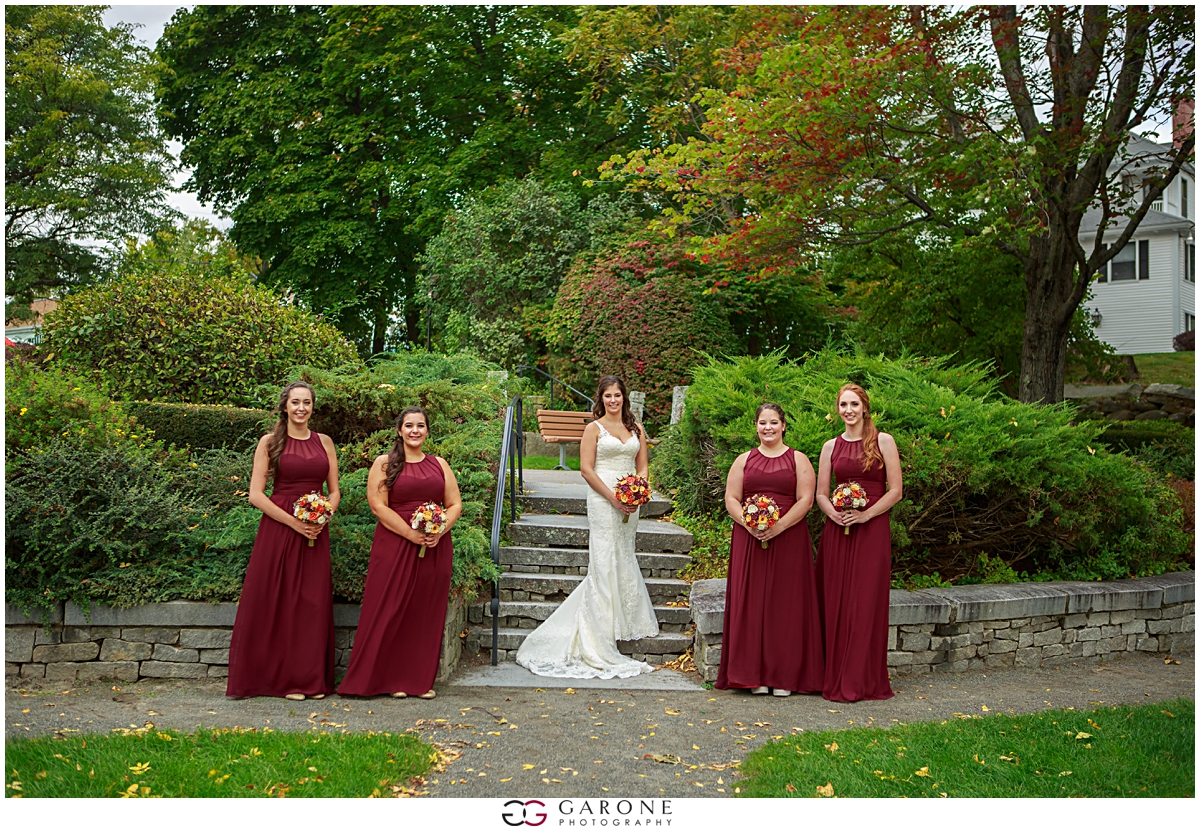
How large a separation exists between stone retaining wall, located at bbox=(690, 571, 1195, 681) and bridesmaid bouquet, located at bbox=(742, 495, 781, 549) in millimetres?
767

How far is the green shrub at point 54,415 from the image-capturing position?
256 inches

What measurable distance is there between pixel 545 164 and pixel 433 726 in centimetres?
1535

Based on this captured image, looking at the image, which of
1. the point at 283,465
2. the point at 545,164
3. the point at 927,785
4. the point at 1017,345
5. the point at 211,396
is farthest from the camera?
the point at 545,164

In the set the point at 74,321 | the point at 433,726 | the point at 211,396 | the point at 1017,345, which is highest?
the point at 1017,345

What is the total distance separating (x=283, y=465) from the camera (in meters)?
5.66

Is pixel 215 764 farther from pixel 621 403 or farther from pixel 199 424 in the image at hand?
pixel 199 424

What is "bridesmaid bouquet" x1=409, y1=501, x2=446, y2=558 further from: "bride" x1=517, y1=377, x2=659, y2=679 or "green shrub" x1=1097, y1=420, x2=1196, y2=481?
"green shrub" x1=1097, y1=420, x2=1196, y2=481

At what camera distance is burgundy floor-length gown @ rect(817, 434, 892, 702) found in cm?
576

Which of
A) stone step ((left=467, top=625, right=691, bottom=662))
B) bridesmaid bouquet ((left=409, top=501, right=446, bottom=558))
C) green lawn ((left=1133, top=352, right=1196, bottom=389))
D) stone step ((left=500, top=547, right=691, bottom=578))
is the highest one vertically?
green lawn ((left=1133, top=352, right=1196, bottom=389))

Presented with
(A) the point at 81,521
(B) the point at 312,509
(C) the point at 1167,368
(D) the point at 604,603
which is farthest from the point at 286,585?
(C) the point at 1167,368

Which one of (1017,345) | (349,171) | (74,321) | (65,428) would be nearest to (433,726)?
(65,428)

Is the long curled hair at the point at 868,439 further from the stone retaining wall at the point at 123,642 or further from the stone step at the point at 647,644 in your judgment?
the stone retaining wall at the point at 123,642

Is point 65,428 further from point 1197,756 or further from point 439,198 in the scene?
point 439,198

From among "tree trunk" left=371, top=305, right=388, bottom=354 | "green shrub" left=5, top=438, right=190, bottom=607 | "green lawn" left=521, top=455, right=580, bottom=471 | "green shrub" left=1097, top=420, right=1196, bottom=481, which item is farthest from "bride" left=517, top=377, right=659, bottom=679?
"tree trunk" left=371, top=305, right=388, bottom=354
